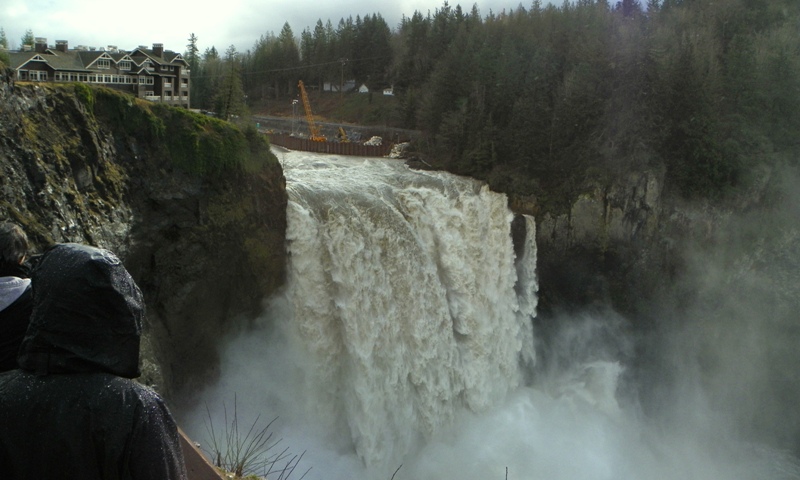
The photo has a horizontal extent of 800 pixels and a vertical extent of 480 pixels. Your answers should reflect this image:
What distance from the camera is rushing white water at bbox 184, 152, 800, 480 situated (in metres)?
17.0

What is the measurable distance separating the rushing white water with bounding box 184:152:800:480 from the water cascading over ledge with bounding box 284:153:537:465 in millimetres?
41

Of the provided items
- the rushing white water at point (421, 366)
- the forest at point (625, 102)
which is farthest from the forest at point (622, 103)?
the rushing white water at point (421, 366)

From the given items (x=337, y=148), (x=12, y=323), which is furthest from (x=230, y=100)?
(x=12, y=323)

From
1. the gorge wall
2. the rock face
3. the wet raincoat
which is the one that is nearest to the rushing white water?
the rock face

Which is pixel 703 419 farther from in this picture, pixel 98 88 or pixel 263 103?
pixel 263 103

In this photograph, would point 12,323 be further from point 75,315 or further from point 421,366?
point 421,366

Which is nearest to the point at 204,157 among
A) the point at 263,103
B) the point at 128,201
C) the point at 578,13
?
the point at 128,201

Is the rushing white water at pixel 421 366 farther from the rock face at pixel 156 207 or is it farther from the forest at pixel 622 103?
the forest at pixel 622 103

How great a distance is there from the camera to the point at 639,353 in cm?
2483

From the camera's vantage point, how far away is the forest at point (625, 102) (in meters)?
25.7

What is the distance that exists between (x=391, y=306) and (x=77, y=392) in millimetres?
15789

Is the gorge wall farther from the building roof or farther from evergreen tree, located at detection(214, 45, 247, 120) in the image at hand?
evergreen tree, located at detection(214, 45, 247, 120)

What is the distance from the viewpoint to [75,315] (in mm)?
2133

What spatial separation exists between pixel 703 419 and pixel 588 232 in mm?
7863
